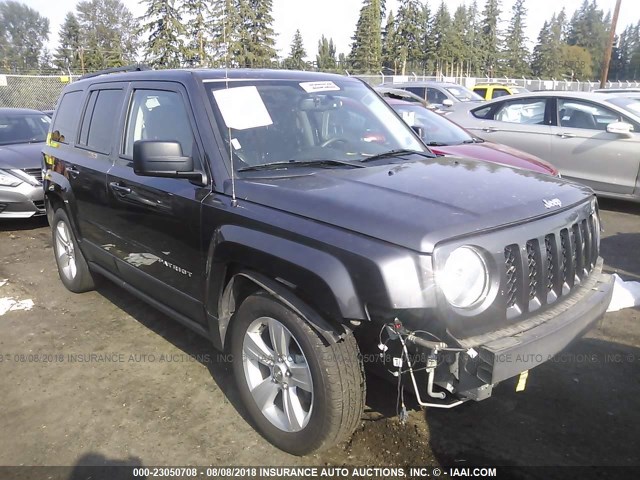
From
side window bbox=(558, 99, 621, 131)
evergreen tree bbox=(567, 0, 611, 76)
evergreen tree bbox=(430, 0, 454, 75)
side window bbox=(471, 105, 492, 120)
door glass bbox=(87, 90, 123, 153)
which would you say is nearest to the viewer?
door glass bbox=(87, 90, 123, 153)

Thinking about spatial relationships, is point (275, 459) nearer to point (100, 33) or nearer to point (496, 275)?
point (496, 275)

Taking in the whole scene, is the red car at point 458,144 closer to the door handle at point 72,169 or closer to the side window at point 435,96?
the door handle at point 72,169

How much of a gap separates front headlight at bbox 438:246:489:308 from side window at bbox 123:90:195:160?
1720 mm

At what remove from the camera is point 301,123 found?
3.41m

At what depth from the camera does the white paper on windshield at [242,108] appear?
10.2ft

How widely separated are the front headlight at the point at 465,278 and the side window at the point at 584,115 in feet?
22.1

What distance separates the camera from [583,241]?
291 centimetres

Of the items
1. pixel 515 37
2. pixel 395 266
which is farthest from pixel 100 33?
pixel 395 266

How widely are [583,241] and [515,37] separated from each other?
309 ft

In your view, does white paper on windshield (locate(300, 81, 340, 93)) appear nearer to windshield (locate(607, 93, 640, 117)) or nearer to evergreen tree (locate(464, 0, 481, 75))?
windshield (locate(607, 93, 640, 117))

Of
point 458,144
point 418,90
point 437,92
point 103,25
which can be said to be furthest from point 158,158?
point 103,25

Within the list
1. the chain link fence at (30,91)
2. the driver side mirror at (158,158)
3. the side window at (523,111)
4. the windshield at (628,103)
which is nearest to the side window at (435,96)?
the side window at (523,111)

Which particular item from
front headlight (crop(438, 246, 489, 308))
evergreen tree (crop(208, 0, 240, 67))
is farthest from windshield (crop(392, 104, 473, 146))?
front headlight (crop(438, 246, 489, 308))

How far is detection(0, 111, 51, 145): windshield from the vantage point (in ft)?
28.5
